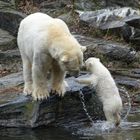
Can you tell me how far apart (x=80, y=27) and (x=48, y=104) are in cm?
829

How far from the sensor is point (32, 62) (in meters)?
10.2

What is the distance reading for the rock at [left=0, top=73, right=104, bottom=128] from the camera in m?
10.8

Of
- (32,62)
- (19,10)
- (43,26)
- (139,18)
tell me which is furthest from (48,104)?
(19,10)

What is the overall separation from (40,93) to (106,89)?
4.56ft

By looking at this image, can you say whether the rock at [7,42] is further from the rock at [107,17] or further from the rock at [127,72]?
the rock at [127,72]

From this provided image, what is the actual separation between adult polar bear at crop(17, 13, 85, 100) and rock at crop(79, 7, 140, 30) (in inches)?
298

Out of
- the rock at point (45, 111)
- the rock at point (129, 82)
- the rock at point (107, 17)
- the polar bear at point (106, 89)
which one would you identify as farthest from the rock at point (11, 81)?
the rock at point (107, 17)

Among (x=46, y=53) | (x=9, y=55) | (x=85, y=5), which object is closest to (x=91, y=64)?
(x=46, y=53)

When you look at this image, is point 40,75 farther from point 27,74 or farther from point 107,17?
point 107,17

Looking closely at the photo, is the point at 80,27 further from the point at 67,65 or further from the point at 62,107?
the point at 67,65

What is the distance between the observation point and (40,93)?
34.4ft

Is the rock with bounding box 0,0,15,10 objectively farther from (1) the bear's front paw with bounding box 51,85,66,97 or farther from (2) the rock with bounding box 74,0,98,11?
(1) the bear's front paw with bounding box 51,85,66,97

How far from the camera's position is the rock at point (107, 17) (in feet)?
59.7

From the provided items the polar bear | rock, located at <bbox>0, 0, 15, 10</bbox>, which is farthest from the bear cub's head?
rock, located at <bbox>0, 0, 15, 10</bbox>
